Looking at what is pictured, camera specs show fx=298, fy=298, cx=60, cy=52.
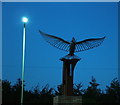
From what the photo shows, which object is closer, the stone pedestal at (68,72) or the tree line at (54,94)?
the stone pedestal at (68,72)

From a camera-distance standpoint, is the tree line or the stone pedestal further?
the tree line

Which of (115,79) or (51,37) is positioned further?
(115,79)

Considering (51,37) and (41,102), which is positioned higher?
(51,37)

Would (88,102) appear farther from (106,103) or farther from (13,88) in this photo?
(13,88)

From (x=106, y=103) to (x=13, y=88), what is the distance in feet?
22.9

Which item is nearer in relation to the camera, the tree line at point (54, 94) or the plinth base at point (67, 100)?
the plinth base at point (67, 100)

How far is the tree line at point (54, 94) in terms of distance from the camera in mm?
19153

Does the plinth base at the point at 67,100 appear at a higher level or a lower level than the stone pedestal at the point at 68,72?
lower

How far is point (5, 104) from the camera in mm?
17906

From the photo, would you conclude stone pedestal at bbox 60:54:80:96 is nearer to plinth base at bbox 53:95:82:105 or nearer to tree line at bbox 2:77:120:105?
plinth base at bbox 53:95:82:105

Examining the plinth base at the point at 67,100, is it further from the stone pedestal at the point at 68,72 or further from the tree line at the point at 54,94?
the tree line at the point at 54,94

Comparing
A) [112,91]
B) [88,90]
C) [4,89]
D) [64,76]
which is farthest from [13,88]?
[64,76]

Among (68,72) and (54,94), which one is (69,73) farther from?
(54,94)

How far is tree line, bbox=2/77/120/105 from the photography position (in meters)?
19.2
